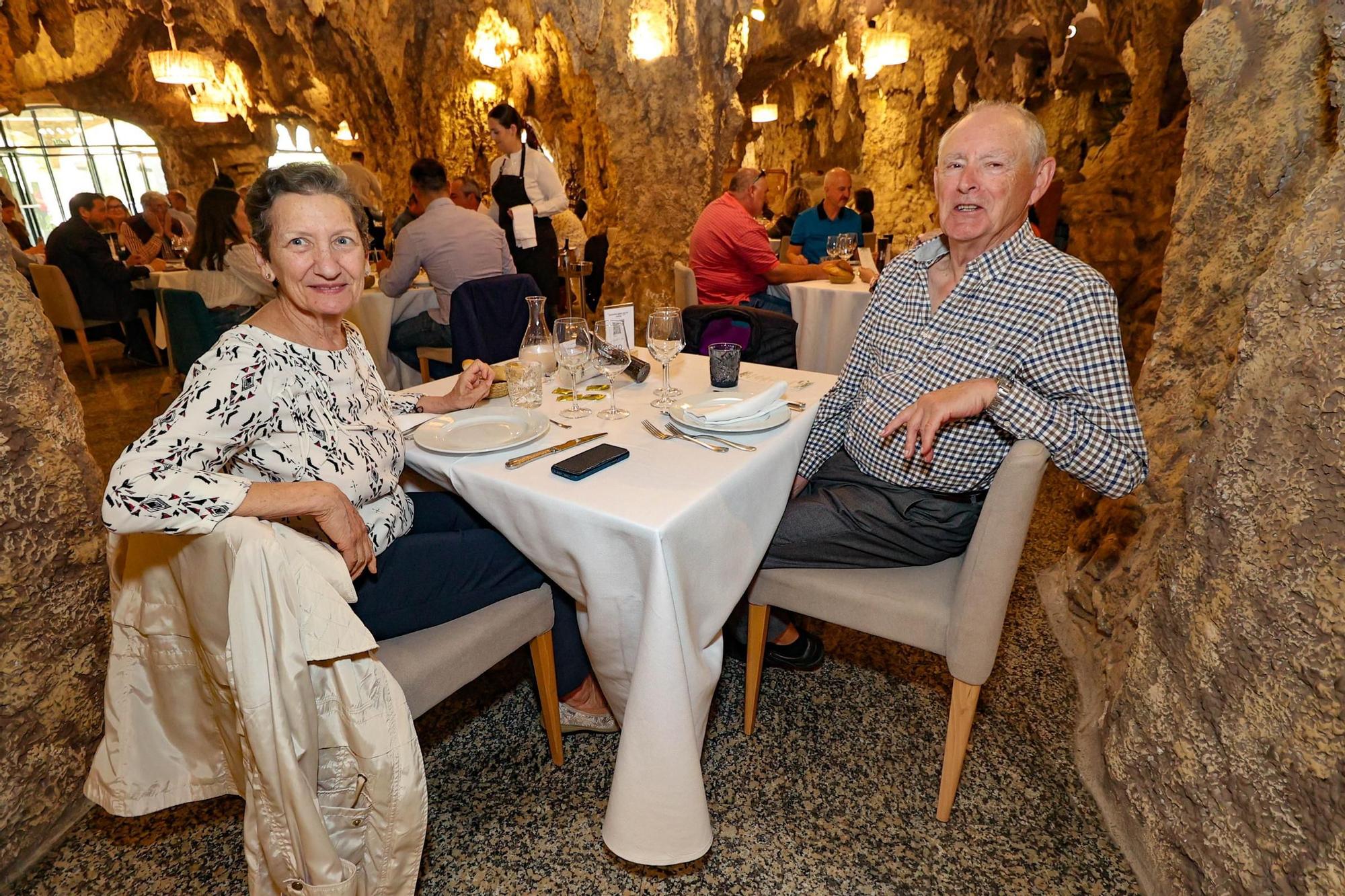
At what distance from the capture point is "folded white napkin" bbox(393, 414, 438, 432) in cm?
171

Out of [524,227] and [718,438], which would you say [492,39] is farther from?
[718,438]

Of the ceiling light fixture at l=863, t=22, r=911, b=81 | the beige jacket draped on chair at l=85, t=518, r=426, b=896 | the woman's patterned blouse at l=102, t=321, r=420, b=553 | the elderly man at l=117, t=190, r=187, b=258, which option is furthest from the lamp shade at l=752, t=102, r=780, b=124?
the beige jacket draped on chair at l=85, t=518, r=426, b=896

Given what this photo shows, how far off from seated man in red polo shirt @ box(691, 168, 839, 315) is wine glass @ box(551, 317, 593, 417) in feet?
7.86

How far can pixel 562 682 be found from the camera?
181 cm

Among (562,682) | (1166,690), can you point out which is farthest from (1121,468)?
(562,682)

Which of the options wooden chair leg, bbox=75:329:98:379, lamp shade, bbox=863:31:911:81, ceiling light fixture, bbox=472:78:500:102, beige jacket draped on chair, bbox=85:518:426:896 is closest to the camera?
beige jacket draped on chair, bbox=85:518:426:896

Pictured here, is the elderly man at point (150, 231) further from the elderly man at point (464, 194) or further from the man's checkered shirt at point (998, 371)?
the man's checkered shirt at point (998, 371)

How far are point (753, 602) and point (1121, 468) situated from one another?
884mm

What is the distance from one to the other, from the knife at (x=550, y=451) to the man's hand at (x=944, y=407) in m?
0.71

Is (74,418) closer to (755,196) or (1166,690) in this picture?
(1166,690)

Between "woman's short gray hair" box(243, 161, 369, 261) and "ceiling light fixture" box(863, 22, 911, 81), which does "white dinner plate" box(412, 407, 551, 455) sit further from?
"ceiling light fixture" box(863, 22, 911, 81)

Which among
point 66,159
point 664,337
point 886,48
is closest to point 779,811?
point 664,337

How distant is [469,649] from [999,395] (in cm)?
124

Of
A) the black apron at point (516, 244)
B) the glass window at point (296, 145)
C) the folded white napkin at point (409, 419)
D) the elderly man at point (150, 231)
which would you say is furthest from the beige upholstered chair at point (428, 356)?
the glass window at point (296, 145)
